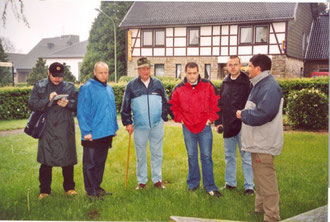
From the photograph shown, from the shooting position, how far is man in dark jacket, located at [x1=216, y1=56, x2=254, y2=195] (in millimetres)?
3316

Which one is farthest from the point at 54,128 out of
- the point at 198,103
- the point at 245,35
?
the point at 245,35

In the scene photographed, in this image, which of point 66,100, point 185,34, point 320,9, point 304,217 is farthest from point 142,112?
point 320,9

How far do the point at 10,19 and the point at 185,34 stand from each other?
2.12 m

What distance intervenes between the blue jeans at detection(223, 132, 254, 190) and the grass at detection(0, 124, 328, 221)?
107mm

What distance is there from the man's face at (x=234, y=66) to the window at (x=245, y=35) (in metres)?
0.49

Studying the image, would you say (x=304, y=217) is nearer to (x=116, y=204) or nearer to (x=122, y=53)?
(x=116, y=204)

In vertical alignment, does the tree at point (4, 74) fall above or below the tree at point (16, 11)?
below

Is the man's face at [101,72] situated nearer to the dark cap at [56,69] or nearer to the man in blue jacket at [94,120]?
the man in blue jacket at [94,120]

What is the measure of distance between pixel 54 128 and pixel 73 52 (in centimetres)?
99

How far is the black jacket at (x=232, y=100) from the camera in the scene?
3.31m

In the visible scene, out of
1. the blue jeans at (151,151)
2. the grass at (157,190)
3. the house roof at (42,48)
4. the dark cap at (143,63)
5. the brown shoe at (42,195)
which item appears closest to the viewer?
the grass at (157,190)

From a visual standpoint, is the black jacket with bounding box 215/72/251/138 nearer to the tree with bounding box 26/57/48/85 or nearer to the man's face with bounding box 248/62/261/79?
the man's face with bounding box 248/62/261/79

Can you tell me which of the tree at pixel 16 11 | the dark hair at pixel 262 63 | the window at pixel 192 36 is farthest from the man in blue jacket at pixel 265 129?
the tree at pixel 16 11

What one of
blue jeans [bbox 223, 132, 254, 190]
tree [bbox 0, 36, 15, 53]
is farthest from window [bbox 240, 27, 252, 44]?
tree [bbox 0, 36, 15, 53]
